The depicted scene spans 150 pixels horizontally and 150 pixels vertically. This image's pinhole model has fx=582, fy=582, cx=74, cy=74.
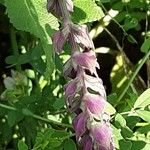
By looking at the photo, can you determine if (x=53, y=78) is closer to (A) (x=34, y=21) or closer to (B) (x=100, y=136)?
(A) (x=34, y=21)

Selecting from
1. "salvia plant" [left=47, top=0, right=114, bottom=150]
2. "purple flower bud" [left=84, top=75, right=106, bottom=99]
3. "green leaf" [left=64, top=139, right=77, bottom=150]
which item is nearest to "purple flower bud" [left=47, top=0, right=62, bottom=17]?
"salvia plant" [left=47, top=0, right=114, bottom=150]

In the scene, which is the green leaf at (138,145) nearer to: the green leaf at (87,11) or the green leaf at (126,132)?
the green leaf at (126,132)

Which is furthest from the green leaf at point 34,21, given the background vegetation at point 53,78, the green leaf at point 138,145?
the green leaf at point 138,145

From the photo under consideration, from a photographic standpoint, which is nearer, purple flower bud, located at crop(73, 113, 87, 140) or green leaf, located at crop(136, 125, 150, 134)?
purple flower bud, located at crop(73, 113, 87, 140)

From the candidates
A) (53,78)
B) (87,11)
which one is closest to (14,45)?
(53,78)

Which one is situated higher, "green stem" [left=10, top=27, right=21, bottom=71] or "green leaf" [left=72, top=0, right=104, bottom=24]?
"green leaf" [left=72, top=0, right=104, bottom=24]

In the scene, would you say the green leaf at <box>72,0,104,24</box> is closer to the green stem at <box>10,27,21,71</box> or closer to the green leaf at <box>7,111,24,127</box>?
the green leaf at <box>7,111,24,127</box>

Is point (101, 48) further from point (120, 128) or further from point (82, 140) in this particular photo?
point (82, 140)
